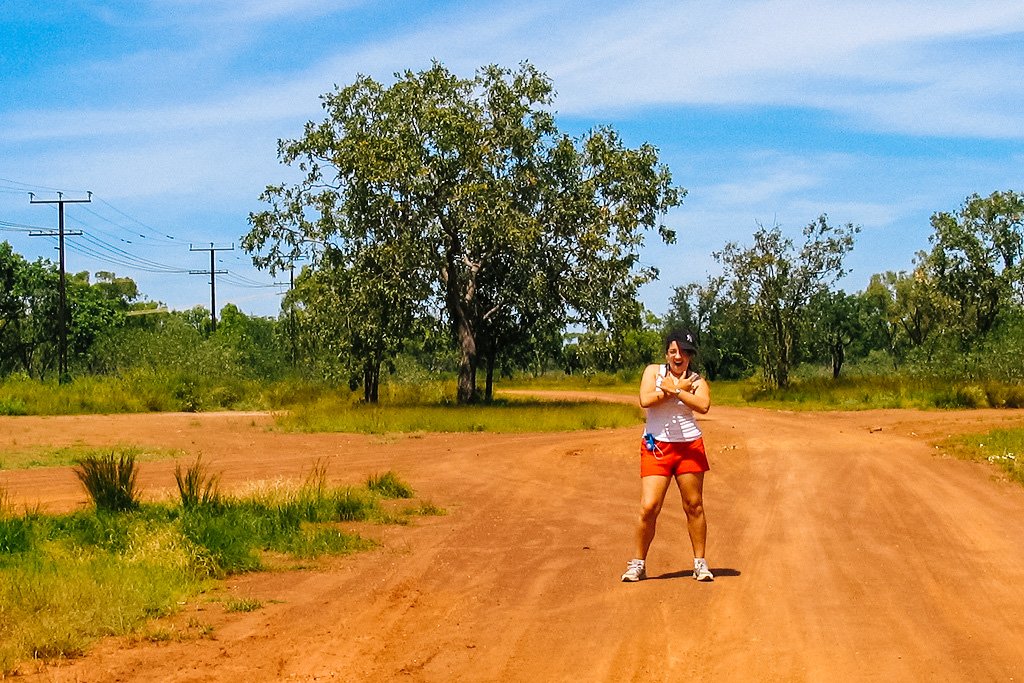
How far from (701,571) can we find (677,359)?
167 centimetres

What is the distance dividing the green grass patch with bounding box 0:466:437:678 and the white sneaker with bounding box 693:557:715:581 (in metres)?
3.42

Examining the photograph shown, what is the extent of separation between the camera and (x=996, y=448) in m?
19.1

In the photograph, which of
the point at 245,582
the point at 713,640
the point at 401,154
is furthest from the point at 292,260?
the point at 713,640

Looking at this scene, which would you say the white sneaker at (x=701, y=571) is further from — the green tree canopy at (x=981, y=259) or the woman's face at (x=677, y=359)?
the green tree canopy at (x=981, y=259)

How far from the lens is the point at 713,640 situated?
698cm

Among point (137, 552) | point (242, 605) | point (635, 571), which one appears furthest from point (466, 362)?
point (242, 605)

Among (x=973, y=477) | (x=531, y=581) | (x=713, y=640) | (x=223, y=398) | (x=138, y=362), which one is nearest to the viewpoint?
(x=713, y=640)

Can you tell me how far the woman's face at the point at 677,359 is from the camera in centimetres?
880

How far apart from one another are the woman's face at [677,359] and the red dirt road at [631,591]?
1.66 meters

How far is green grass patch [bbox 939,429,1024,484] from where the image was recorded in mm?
16812

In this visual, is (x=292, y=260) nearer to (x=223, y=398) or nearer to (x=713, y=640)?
(x=223, y=398)

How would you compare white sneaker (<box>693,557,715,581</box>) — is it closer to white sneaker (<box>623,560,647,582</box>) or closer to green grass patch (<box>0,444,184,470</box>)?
white sneaker (<box>623,560,647,582</box>)

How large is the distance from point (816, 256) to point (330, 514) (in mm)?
38600

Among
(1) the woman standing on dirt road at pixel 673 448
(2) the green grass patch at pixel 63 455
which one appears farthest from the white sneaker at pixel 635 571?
(2) the green grass patch at pixel 63 455
